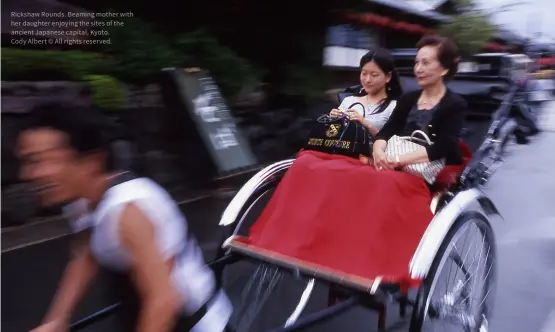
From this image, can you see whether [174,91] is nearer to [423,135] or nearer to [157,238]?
[423,135]

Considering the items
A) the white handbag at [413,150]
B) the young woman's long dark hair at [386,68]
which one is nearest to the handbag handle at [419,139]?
the white handbag at [413,150]

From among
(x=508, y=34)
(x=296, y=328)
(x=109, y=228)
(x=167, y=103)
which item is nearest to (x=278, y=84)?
(x=167, y=103)

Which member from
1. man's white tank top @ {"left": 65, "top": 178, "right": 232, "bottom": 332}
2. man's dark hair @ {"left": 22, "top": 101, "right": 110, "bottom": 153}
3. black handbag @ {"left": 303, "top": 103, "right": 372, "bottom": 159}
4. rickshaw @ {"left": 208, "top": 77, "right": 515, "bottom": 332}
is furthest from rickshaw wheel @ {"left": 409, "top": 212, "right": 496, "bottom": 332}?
man's dark hair @ {"left": 22, "top": 101, "right": 110, "bottom": 153}

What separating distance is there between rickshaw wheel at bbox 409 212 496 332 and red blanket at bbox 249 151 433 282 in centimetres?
14

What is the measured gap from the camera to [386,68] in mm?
3355

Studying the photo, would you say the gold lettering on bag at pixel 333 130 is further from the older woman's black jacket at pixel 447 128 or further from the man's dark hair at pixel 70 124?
the man's dark hair at pixel 70 124

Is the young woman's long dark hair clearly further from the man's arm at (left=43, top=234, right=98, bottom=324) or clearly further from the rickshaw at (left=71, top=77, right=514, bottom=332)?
the man's arm at (left=43, top=234, right=98, bottom=324)

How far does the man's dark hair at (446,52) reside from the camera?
3.12m

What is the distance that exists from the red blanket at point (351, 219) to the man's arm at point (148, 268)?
48.5 inches

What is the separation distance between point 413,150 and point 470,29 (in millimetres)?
14674

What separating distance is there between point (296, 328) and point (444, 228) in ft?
2.80

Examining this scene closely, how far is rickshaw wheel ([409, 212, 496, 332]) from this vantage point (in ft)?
8.41

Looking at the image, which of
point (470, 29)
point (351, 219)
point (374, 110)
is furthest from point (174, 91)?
point (470, 29)

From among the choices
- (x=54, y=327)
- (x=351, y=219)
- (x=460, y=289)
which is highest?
(x=54, y=327)
